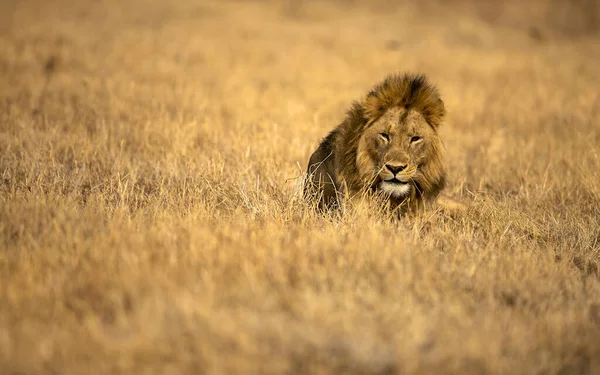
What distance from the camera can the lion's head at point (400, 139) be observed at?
5012 millimetres

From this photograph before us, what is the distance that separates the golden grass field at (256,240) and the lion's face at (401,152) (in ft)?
0.91

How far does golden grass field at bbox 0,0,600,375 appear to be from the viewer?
287 cm

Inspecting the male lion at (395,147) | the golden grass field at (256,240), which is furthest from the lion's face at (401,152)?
the golden grass field at (256,240)

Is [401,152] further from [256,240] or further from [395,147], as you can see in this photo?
[256,240]

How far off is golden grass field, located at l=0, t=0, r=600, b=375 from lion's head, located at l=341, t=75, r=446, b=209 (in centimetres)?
29

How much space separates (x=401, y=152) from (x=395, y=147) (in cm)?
7

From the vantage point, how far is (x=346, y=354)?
9.29 feet

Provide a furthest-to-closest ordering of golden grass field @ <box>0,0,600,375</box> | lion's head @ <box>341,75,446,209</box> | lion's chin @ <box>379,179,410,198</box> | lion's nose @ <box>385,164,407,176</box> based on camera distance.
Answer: lion's head @ <box>341,75,446,209</box>, lion's chin @ <box>379,179,410,198</box>, lion's nose @ <box>385,164,407,176</box>, golden grass field @ <box>0,0,600,375</box>

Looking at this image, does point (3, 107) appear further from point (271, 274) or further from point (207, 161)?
point (271, 274)

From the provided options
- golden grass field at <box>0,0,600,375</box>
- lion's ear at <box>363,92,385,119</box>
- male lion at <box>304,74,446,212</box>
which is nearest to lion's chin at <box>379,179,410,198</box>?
male lion at <box>304,74,446,212</box>

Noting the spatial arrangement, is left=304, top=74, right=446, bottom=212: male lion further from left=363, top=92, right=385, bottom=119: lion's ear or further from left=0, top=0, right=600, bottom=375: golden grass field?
left=0, top=0, right=600, bottom=375: golden grass field

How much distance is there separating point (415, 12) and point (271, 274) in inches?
1256

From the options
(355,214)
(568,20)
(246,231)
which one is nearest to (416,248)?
(355,214)

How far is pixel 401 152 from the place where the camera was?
492 centimetres
